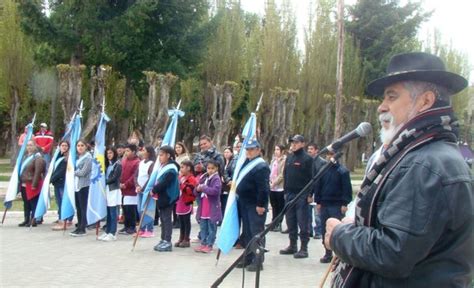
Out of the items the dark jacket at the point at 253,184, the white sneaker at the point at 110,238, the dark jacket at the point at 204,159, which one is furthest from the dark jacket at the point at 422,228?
the white sneaker at the point at 110,238

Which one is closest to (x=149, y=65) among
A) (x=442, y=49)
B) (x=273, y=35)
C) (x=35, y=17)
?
(x=35, y=17)

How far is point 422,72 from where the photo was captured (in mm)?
2699

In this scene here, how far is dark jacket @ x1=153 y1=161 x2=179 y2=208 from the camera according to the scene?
10.4 meters

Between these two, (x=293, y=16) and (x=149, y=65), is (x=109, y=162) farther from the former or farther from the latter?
(x=293, y=16)

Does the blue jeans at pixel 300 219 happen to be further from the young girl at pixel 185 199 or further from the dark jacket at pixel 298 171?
the young girl at pixel 185 199

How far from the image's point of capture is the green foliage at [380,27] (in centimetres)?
4162

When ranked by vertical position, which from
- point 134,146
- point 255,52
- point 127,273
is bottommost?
point 127,273

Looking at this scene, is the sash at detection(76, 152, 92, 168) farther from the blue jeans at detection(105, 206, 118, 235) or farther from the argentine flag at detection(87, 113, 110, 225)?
the blue jeans at detection(105, 206, 118, 235)

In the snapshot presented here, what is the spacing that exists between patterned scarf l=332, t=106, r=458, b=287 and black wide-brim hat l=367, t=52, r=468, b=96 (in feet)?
0.41

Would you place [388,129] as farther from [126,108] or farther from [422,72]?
[126,108]

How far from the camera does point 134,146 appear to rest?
12.3m

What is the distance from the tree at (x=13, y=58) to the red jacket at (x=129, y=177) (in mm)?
23568

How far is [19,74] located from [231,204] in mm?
27691

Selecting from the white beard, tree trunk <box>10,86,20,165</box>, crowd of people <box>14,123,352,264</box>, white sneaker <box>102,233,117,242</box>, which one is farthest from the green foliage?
the white beard
